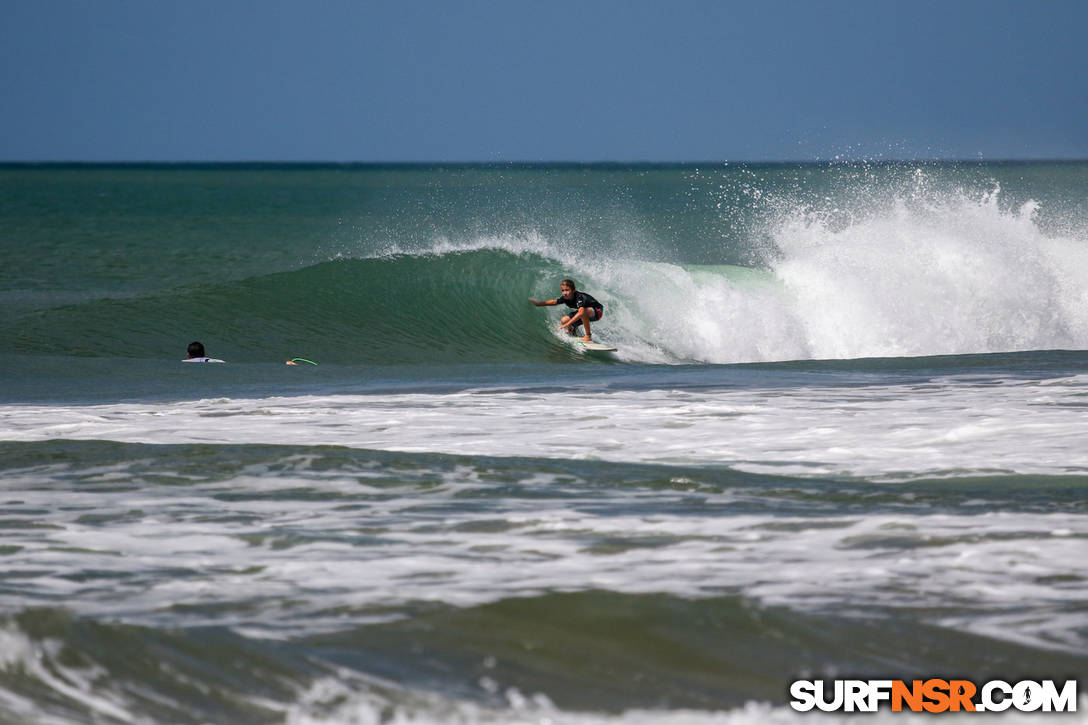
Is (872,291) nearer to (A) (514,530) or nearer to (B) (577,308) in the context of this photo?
(B) (577,308)

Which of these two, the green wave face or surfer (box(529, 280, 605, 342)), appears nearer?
the green wave face

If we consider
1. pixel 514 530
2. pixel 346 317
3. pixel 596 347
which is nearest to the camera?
pixel 514 530

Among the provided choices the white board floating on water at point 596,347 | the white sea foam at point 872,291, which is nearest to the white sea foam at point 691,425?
the white board floating on water at point 596,347

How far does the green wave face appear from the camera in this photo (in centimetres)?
1750

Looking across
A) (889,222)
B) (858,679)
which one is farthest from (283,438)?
(889,222)

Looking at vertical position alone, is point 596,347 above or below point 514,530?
above

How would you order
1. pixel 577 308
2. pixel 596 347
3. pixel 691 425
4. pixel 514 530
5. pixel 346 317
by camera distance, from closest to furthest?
pixel 514 530
pixel 691 425
pixel 596 347
pixel 577 308
pixel 346 317

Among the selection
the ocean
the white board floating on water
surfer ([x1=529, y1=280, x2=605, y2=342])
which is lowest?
the ocean

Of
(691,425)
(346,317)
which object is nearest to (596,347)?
(346,317)

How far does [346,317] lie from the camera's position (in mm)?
19859

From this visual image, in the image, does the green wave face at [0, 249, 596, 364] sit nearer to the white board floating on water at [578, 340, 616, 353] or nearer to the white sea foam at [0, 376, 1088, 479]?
the white board floating on water at [578, 340, 616, 353]

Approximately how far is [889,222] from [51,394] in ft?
47.1

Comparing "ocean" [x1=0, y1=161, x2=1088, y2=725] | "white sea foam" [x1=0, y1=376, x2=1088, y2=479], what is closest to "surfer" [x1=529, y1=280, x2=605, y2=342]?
"ocean" [x1=0, y1=161, x2=1088, y2=725]

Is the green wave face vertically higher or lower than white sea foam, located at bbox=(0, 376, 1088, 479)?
higher
